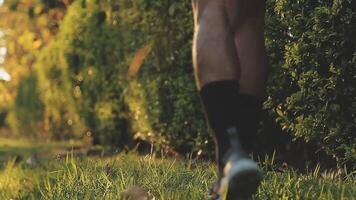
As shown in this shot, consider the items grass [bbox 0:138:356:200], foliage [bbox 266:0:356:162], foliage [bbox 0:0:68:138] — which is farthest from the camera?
foliage [bbox 0:0:68:138]

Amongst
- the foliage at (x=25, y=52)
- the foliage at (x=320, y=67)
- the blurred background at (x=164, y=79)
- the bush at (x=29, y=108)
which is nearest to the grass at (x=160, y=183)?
the foliage at (x=320, y=67)

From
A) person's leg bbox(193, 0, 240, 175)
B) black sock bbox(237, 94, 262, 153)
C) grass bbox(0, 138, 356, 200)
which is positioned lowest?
grass bbox(0, 138, 356, 200)

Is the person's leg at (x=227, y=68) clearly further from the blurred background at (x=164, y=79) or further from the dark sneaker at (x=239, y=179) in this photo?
the blurred background at (x=164, y=79)

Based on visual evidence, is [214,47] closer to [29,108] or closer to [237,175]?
[237,175]

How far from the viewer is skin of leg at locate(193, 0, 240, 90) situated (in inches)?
97.6

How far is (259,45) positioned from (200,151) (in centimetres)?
274

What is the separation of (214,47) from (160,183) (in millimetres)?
1064

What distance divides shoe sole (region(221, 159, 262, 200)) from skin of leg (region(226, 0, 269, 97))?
38 centimetres

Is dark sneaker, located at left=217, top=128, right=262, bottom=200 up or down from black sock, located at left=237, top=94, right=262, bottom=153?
down

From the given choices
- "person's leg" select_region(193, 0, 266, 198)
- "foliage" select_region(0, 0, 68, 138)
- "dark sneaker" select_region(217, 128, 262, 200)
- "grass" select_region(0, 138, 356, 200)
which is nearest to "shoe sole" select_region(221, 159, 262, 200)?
"dark sneaker" select_region(217, 128, 262, 200)

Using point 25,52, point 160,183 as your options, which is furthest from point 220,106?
point 25,52

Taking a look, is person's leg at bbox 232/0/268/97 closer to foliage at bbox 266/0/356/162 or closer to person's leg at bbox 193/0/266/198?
person's leg at bbox 193/0/266/198

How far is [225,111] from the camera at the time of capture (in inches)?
97.8

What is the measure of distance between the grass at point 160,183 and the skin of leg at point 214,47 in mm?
676
